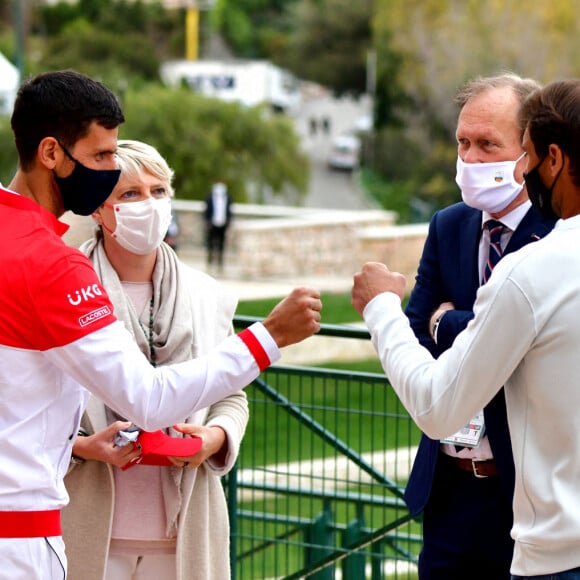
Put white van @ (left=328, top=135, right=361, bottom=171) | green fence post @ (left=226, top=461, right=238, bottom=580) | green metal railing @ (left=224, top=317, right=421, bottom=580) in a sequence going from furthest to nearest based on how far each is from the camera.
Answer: white van @ (left=328, top=135, right=361, bottom=171) → green fence post @ (left=226, top=461, right=238, bottom=580) → green metal railing @ (left=224, top=317, right=421, bottom=580)

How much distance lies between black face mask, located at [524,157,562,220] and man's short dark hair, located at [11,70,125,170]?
1.15 meters

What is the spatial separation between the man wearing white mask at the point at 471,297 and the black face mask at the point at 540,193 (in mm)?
658

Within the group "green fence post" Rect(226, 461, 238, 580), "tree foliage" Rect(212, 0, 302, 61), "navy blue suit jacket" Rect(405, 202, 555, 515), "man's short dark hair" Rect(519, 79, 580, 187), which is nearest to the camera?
"man's short dark hair" Rect(519, 79, 580, 187)

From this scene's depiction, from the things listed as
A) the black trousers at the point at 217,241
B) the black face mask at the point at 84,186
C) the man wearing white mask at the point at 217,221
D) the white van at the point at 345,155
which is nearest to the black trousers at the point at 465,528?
the black face mask at the point at 84,186

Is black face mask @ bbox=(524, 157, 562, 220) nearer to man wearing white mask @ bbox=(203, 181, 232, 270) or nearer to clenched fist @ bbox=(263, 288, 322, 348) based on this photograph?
clenched fist @ bbox=(263, 288, 322, 348)

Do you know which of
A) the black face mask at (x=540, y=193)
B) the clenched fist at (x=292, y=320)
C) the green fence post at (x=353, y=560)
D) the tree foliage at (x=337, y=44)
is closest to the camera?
the black face mask at (x=540, y=193)

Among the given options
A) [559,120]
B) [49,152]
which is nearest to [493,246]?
[559,120]

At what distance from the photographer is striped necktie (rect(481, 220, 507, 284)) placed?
355 cm

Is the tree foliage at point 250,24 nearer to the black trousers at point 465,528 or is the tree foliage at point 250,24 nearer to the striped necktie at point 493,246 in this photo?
the striped necktie at point 493,246

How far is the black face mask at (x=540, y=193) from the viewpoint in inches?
108

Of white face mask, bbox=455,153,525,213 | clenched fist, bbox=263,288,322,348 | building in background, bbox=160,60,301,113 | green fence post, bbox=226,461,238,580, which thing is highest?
white face mask, bbox=455,153,525,213

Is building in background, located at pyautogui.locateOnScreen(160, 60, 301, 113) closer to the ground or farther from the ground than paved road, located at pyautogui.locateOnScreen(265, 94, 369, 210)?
farther from the ground

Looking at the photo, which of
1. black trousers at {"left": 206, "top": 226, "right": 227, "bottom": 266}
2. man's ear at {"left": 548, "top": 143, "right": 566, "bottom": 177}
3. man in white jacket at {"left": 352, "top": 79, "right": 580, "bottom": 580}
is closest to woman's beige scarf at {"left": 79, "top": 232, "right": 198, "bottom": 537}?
man in white jacket at {"left": 352, "top": 79, "right": 580, "bottom": 580}

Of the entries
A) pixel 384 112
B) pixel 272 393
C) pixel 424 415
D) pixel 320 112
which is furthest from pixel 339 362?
pixel 320 112
